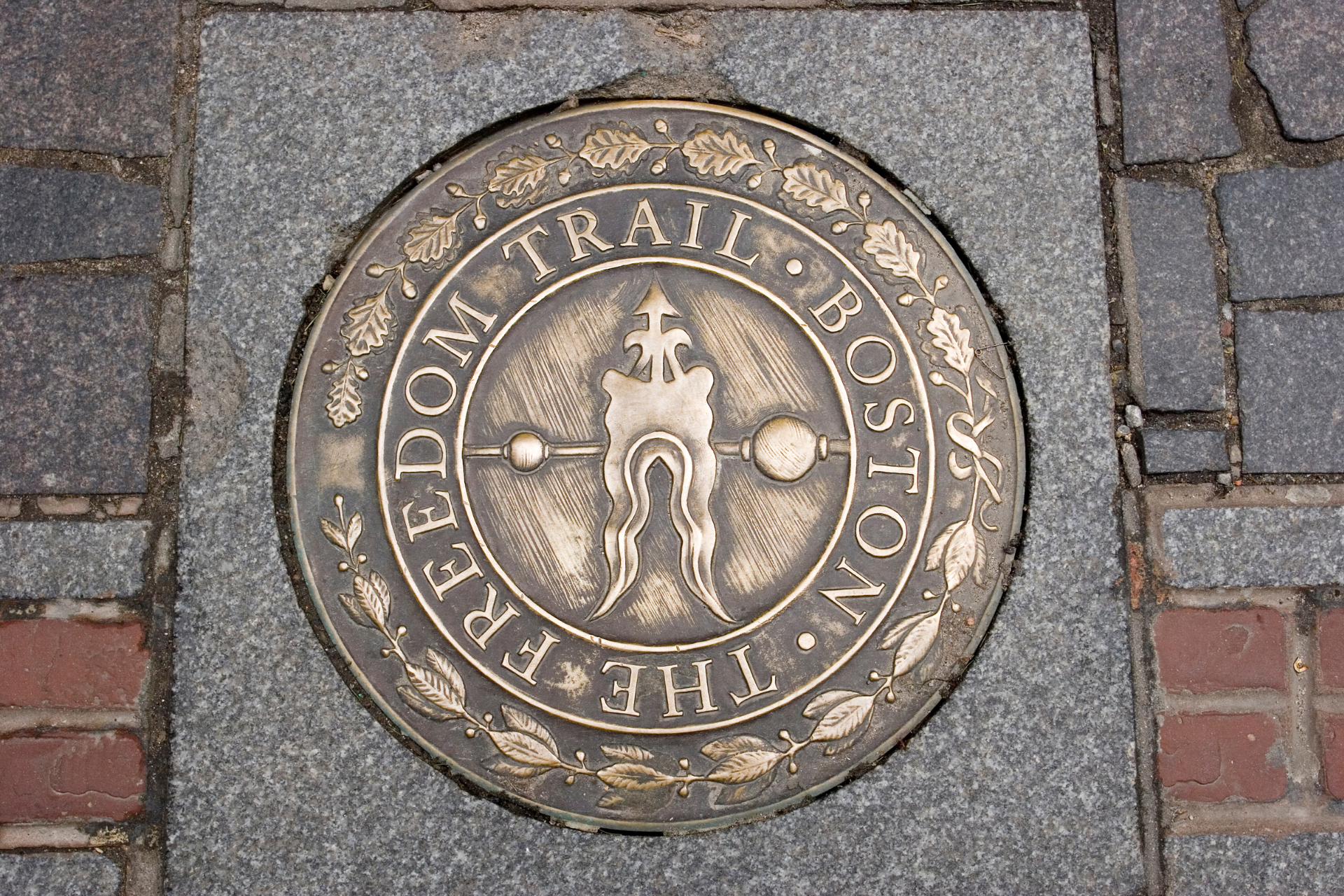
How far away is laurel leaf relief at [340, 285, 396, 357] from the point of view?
180 centimetres

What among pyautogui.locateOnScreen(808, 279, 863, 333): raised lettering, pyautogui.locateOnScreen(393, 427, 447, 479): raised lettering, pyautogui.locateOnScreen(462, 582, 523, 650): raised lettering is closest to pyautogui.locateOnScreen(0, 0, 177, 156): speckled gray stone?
pyautogui.locateOnScreen(393, 427, 447, 479): raised lettering

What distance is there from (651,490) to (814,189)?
676 millimetres

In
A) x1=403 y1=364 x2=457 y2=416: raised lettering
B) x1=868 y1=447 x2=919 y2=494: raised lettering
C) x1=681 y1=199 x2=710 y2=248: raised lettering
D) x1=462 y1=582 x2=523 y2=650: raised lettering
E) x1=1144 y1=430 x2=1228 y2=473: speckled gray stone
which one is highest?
x1=681 y1=199 x2=710 y2=248: raised lettering

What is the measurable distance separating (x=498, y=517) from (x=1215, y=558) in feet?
4.58

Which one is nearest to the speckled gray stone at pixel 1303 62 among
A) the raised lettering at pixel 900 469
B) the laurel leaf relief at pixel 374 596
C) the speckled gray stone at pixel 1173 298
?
the speckled gray stone at pixel 1173 298

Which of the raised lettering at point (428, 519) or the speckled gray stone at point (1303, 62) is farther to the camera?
the speckled gray stone at point (1303, 62)

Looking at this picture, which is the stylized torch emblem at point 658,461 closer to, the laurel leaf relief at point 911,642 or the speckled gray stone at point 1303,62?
the laurel leaf relief at point 911,642

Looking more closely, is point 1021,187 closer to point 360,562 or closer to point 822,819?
point 822,819

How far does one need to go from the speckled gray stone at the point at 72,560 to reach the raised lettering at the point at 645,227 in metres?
1.09

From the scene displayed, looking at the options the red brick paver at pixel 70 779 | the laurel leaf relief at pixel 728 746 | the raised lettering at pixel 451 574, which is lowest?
the red brick paver at pixel 70 779

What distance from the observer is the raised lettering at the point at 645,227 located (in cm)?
182

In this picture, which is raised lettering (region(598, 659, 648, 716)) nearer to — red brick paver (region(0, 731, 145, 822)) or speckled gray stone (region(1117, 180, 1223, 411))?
red brick paver (region(0, 731, 145, 822))

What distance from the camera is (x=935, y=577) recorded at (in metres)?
1.78

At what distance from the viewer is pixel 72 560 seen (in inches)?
71.2
